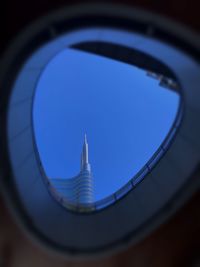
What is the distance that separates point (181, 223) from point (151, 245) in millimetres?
762

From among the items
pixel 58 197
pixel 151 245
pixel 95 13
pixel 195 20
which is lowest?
pixel 151 245

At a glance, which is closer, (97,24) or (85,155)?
(97,24)

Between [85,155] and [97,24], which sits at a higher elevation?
[85,155]

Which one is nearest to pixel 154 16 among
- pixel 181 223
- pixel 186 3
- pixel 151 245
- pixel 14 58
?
pixel 186 3

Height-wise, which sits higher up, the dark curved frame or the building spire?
the building spire

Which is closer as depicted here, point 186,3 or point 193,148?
point 186,3

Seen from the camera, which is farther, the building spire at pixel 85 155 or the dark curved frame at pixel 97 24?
the building spire at pixel 85 155

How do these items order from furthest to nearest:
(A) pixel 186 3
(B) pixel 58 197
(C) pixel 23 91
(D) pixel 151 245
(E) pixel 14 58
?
(B) pixel 58 197, (D) pixel 151 245, (C) pixel 23 91, (E) pixel 14 58, (A) pixel 186 3

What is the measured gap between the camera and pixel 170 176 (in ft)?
21.4

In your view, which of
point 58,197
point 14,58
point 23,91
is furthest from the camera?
point 58,197

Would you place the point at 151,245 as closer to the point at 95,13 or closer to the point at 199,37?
the point at 199,37

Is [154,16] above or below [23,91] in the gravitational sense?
below

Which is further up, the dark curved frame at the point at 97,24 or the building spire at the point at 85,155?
the building spire at the point at 85,155

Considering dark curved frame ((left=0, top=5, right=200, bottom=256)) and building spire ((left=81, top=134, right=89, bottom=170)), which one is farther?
building spire ((left=81, top=134, right=89, bottom=170))
